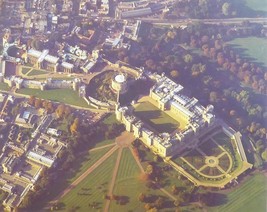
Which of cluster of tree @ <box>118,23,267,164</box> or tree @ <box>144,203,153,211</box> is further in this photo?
cluster of tree @ <box>118,23,267,164</box>

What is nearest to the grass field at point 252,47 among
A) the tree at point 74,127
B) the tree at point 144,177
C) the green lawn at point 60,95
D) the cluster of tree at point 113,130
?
the cluster of tree at point 113,130

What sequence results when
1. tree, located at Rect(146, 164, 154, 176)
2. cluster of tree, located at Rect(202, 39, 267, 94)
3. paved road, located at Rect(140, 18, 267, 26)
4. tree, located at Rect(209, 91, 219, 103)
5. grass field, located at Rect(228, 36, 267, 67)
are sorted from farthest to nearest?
paved road, located at Rect(140, 18, 267, 26) → grass field, located at Rect(228, 36, 267, 67) → cluster of tree, located at Rect(202, 39, 267, 94) → tree, located at Rect(209, 91, 219, 103) → tree, located at Rect(146, 164, 154, 176)

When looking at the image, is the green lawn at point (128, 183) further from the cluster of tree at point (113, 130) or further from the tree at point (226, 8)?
the tree at point (226, 8)

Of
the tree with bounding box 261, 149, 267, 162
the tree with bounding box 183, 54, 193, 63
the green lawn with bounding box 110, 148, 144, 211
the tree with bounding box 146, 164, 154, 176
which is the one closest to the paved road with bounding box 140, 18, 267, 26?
the tree with bounding box 183, 54, 193, 63

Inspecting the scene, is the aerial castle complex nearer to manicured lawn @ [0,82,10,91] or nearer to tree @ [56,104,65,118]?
tree @ [56,104,65,118]

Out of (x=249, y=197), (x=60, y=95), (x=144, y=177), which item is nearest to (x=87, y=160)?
(x=144, y=177)

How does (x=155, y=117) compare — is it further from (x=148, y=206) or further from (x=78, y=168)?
(x=148, y=206)
